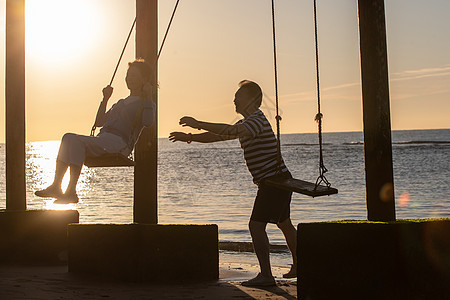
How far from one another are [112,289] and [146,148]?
1.72m

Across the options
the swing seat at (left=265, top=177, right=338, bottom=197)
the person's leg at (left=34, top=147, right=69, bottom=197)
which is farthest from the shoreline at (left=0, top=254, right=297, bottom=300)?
the swing seat at (left=265, top=177, right=338, bottom=197)

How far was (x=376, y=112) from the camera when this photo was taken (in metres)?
6.65

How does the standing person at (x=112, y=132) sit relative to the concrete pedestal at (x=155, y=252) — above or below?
above

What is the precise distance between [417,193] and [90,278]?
107ft

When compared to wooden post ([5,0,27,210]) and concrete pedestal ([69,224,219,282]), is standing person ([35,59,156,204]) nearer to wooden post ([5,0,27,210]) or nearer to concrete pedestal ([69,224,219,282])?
concrete pedestal ([69,224,219,282])

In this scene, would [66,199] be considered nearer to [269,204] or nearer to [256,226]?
[256,226]

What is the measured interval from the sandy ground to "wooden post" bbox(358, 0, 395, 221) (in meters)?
1.35

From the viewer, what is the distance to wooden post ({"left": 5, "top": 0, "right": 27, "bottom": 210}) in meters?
10.1

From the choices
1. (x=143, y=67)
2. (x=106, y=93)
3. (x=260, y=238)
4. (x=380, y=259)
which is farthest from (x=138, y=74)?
(x=380, y=259)

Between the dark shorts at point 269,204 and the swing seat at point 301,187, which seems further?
the dark shorts at point 269,204

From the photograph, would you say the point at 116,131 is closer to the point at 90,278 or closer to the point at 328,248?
the point at 90,278

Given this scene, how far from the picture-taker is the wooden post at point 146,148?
27.6 ft

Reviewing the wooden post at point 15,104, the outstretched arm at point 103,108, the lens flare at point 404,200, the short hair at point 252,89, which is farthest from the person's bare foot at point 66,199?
the lens flare at point 404,200

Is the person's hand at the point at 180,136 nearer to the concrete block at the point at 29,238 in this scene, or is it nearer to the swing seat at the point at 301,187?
the swing seat at the point at 301,187
